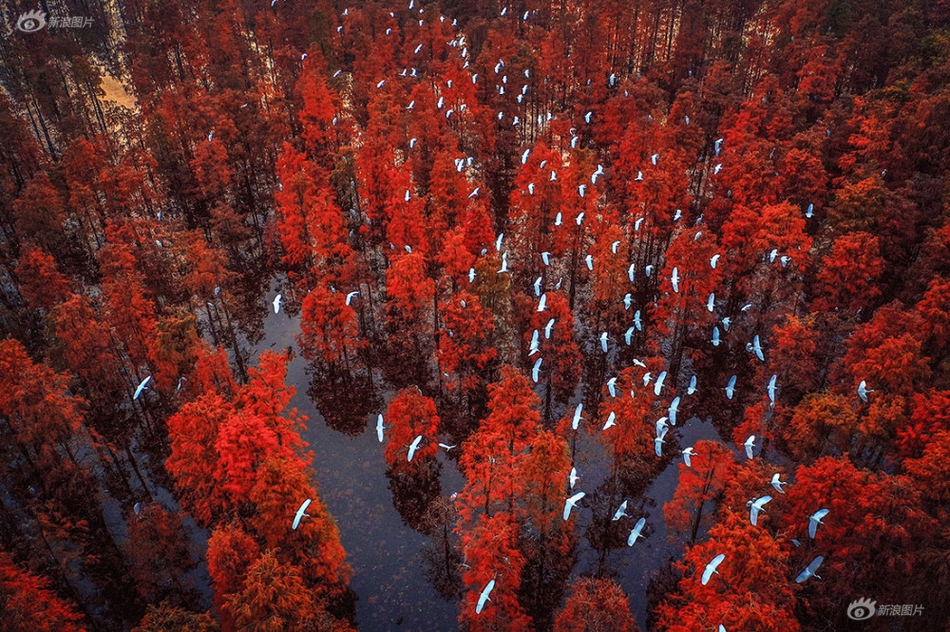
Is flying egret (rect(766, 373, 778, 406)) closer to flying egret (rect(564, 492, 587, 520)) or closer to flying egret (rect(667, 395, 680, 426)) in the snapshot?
flying egret (rect(667, 395, 680, 426))

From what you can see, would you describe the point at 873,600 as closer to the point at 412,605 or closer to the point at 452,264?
the point at 412,605

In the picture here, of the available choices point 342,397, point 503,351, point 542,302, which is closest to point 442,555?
point 342,397

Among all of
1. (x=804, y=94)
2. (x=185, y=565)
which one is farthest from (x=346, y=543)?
(x=804, y=94)

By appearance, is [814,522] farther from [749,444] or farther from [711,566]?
[711,566]

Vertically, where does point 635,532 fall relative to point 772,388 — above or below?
below

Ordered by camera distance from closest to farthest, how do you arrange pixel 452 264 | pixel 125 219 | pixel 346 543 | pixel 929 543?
pixel 929 543 < pixel 346 543 < pixel 452 264 < pixel 125 219
